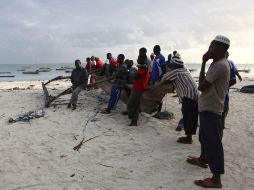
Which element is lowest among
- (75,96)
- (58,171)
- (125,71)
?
(58,171)

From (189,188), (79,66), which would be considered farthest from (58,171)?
(79,66)

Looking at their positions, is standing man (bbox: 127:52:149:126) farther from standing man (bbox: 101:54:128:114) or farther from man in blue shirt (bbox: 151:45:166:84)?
man in blue shirt (bbox: 151:45:166:84)

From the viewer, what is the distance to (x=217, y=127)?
16.0 feet

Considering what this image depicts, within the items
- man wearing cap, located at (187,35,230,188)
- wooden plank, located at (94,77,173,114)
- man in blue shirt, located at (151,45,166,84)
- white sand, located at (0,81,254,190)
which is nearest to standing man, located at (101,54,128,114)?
white sand, located at (0,81,254,190)

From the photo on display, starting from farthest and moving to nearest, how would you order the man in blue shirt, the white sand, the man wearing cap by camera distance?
the man in blue shirt
the white sand
the man wearing cap

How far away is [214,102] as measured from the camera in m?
4.83

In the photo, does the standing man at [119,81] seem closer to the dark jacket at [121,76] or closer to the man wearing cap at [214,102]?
the dark jacket at [121,76]

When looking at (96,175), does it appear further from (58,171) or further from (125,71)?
(125,71)

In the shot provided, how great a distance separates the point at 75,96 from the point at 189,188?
639 cm

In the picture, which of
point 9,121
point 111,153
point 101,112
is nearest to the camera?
point 111,153

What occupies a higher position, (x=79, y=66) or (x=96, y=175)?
(x=79, y=66)

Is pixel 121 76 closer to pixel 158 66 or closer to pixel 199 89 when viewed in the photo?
pixel 158 66

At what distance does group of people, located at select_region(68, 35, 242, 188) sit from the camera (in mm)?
4738

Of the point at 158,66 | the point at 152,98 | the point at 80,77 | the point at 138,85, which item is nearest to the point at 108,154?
the point at 138,85
